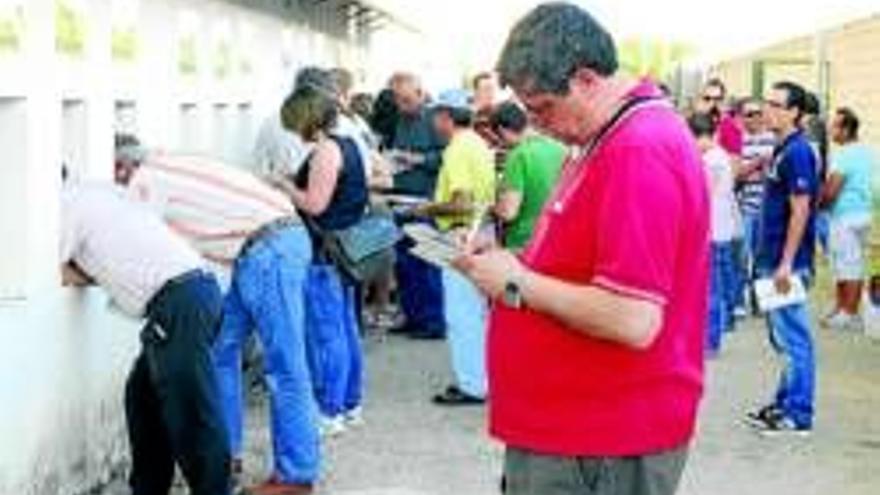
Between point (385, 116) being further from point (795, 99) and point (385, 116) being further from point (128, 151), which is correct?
point (128, 151)

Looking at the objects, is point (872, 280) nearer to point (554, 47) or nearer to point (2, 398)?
point (2, 398)

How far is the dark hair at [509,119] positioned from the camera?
10.3m

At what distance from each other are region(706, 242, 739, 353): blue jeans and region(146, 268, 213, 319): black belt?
252 inches

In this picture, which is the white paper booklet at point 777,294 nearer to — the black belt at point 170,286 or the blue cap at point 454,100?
the blue cap at point 454,100

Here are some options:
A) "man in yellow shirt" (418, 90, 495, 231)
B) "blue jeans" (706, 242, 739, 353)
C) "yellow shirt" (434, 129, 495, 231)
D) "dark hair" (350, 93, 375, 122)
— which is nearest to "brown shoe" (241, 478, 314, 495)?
"man in yellow shirt" (418, 90, 495, 231)

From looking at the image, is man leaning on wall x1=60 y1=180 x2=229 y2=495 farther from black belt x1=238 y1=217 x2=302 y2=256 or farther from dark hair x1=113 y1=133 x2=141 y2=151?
dark hair x1=113 y1=133 x2=141 y2=151

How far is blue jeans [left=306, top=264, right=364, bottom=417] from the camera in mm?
9453

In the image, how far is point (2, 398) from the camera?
264 inches

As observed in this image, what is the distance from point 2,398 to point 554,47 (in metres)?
3.47

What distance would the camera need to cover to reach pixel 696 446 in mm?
9594

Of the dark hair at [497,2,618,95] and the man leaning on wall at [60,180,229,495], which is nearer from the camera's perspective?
the dark hair at [497,2,618,95]

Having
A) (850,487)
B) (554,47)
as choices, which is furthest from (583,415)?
(850,487)

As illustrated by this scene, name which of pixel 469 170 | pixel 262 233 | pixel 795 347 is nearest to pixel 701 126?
pixel 469 170

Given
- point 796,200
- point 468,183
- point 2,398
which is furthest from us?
point 468,183
